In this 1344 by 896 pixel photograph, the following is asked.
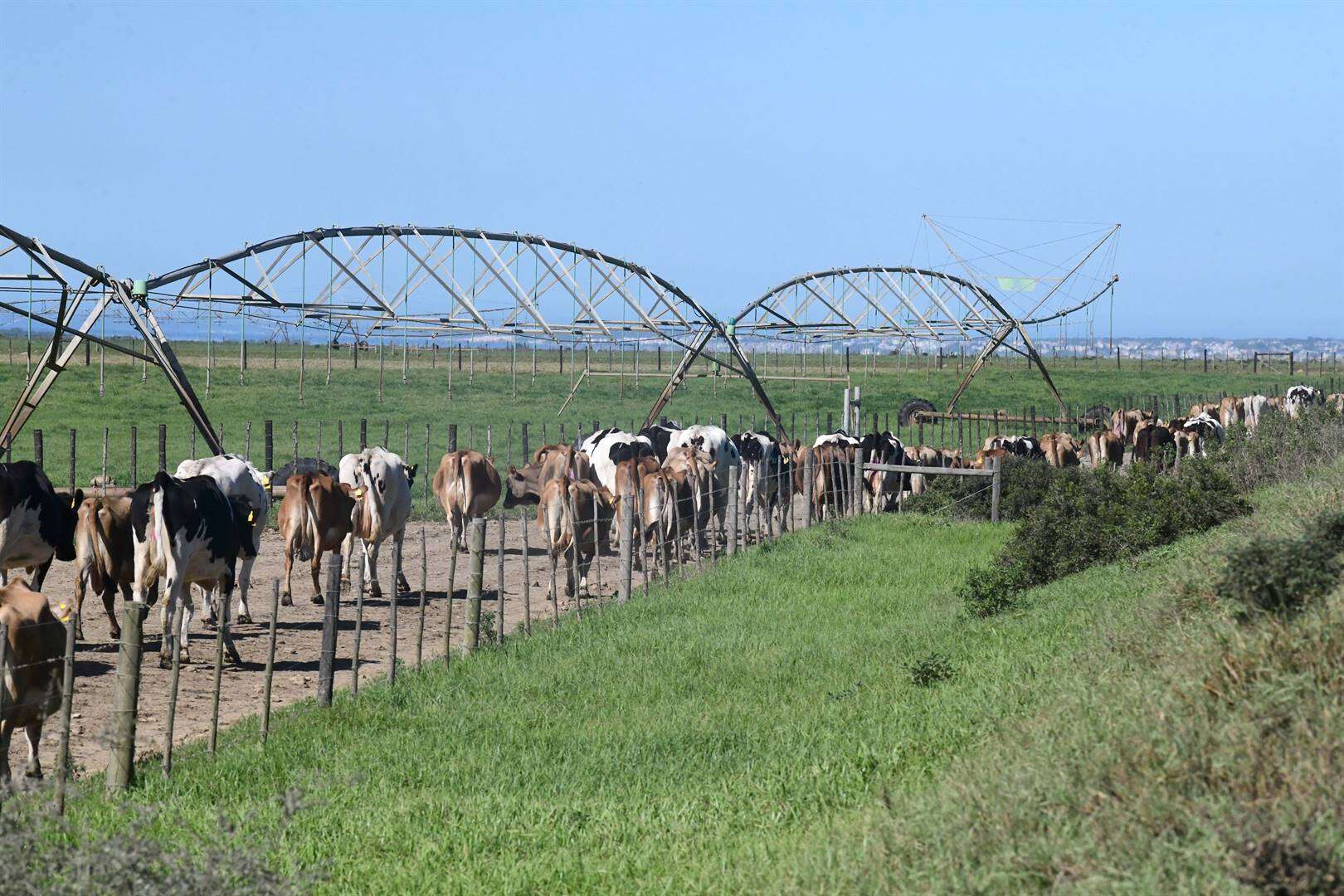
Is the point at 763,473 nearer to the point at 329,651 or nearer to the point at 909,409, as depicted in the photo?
the point at 329,651

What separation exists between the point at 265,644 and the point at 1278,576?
9563mm

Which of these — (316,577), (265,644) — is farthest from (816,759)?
(316,577)

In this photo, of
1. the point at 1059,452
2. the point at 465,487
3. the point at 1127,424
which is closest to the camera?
the point at 465,487

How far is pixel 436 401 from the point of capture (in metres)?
48.9

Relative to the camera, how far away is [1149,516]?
15.8 meters

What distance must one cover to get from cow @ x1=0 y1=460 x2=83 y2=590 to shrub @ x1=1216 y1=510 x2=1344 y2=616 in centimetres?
1048

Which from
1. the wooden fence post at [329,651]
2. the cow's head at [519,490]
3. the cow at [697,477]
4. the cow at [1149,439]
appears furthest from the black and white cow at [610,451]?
the cow at [1149,439]

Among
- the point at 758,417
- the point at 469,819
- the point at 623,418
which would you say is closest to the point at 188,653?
the point at 469,819

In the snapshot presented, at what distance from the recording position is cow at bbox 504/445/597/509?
22.3m

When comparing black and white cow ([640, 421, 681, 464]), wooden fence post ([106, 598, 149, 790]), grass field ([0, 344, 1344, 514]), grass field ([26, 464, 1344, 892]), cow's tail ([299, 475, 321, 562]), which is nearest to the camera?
grass field ([26, 464, 1344, 892])

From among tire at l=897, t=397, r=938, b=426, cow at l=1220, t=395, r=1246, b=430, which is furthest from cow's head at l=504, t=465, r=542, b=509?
cow at l=1220, t=395, r=1246, b=430

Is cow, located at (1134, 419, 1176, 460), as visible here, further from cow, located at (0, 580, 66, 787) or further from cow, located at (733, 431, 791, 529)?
cow, located at (0, 580, 66, 787)

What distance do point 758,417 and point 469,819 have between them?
44935 mm

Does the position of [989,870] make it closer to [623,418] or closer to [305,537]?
[305,537]
